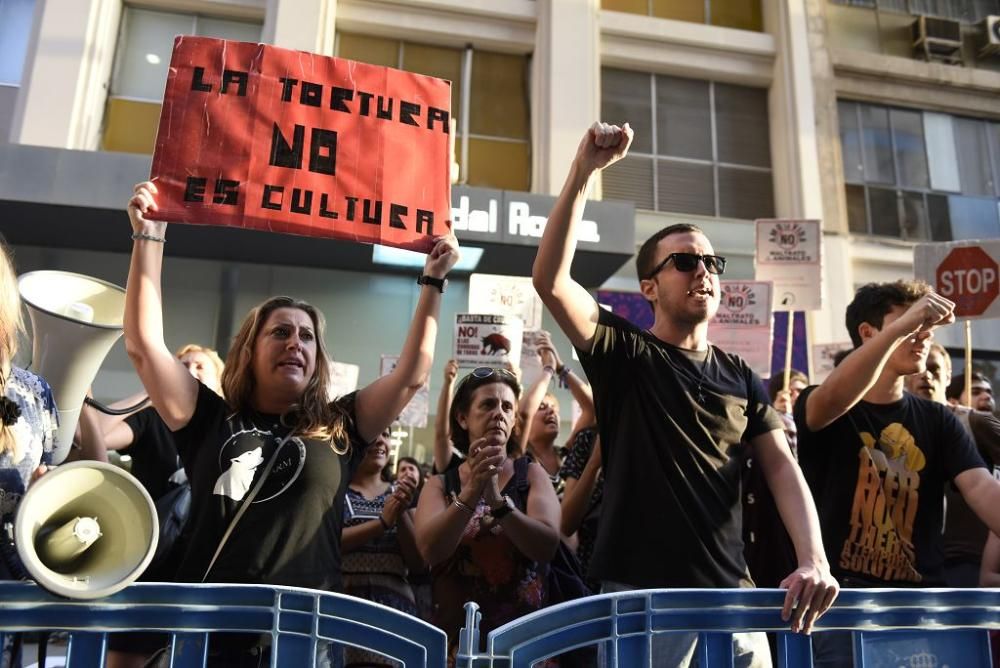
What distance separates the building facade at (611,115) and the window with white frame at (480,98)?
28 millimetres

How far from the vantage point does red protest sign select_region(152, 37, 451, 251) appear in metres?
2.54

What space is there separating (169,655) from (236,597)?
0.46 ft

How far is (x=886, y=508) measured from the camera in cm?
240

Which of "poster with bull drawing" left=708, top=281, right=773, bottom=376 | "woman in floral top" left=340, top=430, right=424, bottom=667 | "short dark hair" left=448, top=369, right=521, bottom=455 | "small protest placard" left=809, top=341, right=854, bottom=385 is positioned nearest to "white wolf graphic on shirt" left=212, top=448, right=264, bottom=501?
"woman in floral top" left=340, top=430, right=424, bottom=667

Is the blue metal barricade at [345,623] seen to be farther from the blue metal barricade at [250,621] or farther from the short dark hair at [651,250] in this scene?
the short dark hair at [651,250]

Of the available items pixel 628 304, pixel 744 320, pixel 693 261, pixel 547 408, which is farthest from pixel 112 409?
pixel 628 304

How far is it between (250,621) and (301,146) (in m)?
1.71

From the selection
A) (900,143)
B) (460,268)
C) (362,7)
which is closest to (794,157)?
(900,143)

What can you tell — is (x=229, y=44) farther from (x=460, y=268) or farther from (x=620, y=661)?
(x=460, y=268)

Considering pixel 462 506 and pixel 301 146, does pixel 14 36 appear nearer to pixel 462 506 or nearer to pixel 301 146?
pixel 301 146

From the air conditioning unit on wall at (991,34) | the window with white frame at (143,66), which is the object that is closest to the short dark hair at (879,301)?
the window with white frame at (143,66)

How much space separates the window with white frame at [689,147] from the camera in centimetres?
1131

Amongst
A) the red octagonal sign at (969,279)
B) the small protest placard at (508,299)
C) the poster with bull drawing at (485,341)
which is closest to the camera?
the poster with bull drawing at (485,341)

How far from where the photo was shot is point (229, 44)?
8.74 feet
